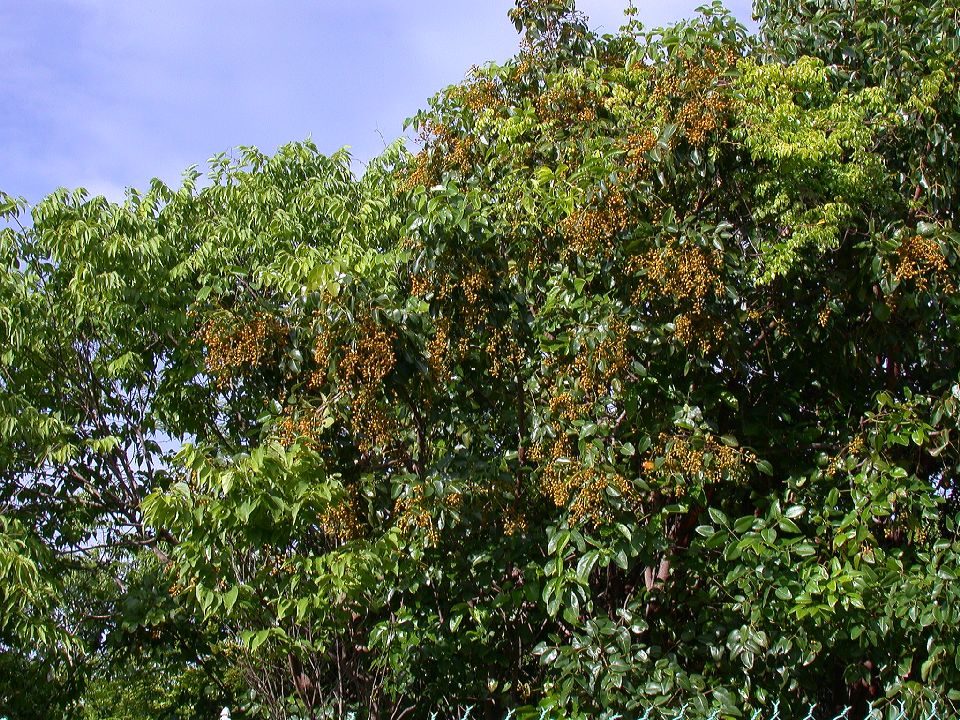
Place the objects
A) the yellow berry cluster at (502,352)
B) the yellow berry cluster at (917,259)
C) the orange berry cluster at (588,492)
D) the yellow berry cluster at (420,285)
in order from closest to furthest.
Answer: the orange berry cluster at (588,492) < the yellow berry cluster at (917,259) < the yellow berry cluster at (420,285) < the yellow berry cluster at (502,352)

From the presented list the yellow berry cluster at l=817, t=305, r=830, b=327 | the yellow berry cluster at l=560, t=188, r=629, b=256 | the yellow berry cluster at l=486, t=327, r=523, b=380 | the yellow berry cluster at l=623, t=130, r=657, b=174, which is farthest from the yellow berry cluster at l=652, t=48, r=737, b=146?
the yellow berry cluster at l=486, t=327, r=523, b=380

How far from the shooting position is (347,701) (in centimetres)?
527

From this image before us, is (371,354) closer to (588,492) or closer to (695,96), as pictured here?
(588,492)

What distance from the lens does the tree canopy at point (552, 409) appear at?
4.60m

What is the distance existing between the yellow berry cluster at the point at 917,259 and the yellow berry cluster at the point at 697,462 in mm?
1095

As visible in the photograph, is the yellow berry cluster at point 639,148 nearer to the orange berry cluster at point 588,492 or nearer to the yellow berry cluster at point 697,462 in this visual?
the yellow berry cluster at point 697,462

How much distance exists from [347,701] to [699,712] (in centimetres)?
184

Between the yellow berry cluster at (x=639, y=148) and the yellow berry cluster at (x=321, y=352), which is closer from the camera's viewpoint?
the yellow berry cluster at (x=321, y=352)

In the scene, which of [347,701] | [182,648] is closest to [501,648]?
[347,701]

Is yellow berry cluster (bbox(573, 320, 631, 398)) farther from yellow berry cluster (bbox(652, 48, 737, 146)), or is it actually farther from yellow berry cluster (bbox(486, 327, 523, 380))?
yellow berry cluster (bbox(652, 48, 737, 146))

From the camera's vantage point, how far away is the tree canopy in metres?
4.60

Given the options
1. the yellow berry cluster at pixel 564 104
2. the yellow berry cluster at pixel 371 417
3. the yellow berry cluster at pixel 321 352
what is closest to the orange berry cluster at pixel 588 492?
the yellow berry cluster at pixel 371 417

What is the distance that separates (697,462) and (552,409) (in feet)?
2.38

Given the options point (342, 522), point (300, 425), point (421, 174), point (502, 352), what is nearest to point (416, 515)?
point (342, 522)
